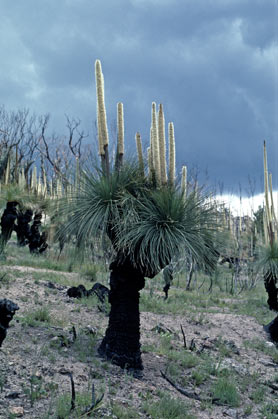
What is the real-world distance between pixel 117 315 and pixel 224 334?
4.29m

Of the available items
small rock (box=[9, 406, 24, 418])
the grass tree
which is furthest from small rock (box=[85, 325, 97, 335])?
small rock (box=[9, 406, 24, 418])

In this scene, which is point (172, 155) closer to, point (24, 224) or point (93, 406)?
point (93, 406)

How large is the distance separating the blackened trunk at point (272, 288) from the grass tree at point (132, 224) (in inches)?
234

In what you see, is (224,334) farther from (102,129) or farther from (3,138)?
(3,138)

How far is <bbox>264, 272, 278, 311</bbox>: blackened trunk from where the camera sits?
40.3 feet

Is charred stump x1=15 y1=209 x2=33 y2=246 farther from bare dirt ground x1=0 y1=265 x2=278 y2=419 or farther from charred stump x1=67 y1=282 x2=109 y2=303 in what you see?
charred stump x1=67 y1=282 x2=109 y2=303

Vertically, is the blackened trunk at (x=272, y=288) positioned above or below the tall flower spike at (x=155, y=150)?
below

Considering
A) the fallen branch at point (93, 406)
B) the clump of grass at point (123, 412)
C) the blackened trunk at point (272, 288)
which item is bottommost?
the clump of grass at point (123, 412)

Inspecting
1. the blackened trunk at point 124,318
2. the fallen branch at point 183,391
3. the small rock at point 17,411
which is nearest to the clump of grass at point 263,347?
the fallen branch at point 183,391

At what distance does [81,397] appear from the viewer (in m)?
4.95

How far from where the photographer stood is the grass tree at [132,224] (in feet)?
19.7

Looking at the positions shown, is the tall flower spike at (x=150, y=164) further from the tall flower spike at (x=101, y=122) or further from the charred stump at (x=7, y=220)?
the charred stump at (x=7, y=220)

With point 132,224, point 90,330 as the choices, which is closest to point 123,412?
point 132,224

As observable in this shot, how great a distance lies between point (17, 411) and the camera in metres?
4.49
